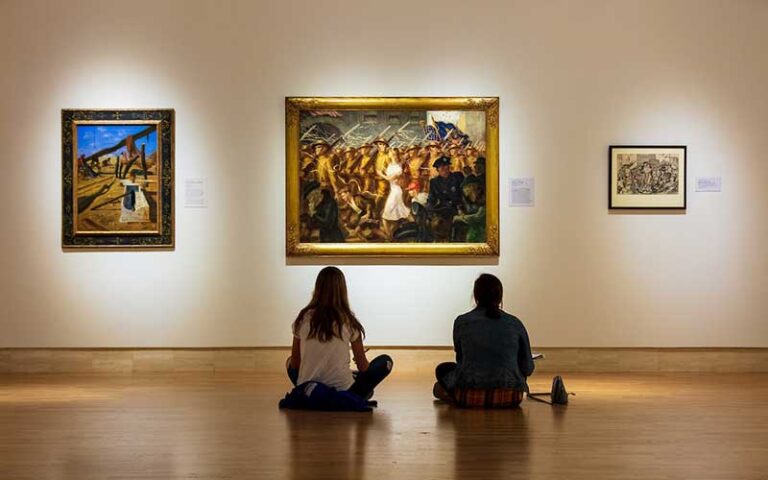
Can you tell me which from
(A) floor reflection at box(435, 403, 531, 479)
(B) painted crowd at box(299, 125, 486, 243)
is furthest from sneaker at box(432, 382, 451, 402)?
(B) painted crowd at box(299, 125, 486, 243)

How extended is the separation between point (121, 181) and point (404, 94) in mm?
5515

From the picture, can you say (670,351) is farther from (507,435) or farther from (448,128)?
(507,435)

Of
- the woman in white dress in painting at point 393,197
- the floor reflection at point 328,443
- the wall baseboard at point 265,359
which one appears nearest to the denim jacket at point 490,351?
the floor reflection at point 328,443

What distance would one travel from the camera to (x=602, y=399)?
48.5 ft

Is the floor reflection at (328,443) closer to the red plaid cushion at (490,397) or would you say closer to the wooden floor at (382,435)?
the wooden floor at (382,435)

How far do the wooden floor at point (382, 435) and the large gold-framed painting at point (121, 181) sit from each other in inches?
132

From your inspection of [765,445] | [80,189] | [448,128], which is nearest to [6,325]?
[80,189]

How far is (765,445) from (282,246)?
10154mm

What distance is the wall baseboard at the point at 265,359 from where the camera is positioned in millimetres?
18672

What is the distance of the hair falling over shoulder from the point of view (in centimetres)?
1316

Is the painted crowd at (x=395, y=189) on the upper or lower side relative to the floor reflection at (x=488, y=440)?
upper

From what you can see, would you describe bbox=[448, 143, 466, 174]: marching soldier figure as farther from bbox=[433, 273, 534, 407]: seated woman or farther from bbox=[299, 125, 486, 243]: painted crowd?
bbox=[433, 273, 534, 407]: seated woman

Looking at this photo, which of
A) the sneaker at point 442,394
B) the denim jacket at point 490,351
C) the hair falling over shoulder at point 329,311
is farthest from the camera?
the sneaker at point 442,394

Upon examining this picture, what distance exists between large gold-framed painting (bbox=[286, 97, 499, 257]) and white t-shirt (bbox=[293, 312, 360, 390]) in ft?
18.0
